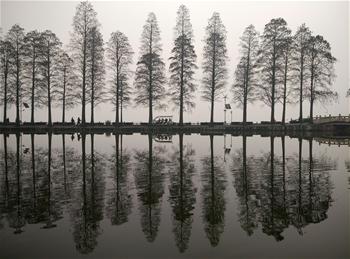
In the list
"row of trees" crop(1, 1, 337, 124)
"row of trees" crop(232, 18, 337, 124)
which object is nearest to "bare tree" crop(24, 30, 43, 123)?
"row of trees" crop(1, 1, 337, 124)

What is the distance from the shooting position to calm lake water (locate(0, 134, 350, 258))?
6.68 meters

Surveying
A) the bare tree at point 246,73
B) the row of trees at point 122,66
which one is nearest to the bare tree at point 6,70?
the row of trees at point 122,66

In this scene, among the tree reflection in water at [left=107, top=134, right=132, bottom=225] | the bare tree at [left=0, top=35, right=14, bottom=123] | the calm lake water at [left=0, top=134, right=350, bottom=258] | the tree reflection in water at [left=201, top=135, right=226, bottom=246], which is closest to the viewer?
the calm lake water at [left=0, top=134, right=350, bottom=258]

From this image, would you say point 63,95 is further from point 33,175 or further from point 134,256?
point 134,256

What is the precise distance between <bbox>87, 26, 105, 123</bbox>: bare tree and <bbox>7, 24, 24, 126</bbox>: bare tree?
1009cm

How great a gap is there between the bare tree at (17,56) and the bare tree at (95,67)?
33.1 ft

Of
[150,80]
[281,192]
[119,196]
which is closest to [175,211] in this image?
[119,196]

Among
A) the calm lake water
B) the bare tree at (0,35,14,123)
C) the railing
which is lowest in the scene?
the calm lake water

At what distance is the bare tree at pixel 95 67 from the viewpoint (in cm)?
5047

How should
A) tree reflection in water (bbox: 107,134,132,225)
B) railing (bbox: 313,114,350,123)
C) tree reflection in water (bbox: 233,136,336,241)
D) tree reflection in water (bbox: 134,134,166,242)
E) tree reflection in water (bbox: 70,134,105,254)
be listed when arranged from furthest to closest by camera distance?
railing (bbox: 313,114,350,123) → tree reflection in water (bbox: 107,134,132,225) → tree reflection in water (bbox: 233,136,336,241) → tree reflection in water (bbox: 134,134,166,242) → tree reflection in water (bbox: 70,134,105,254)

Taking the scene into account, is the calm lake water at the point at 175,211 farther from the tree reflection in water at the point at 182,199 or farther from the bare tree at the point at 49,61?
the bare tree at the point at 49,61

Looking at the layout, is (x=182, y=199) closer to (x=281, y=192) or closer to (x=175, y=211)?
(x=175, y=211)

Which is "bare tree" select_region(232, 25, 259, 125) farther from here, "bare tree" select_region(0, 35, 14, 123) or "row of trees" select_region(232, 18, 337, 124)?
"bare tree" select_region(0, 35, 14, 123)

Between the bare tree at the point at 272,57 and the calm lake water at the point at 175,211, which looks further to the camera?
the bare tree at the point at 272,57
